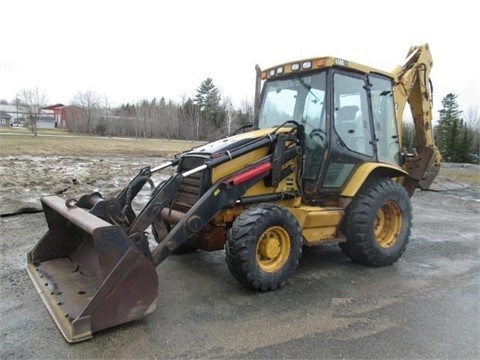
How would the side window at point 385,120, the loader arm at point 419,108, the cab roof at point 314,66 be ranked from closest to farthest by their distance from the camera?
the cab roof at point 314,66, the side window at point 385,120, the loader arm at point 419,108

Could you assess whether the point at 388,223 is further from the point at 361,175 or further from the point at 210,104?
the point at 210,104

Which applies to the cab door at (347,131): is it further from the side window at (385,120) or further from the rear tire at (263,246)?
the rear tire at (263,246)

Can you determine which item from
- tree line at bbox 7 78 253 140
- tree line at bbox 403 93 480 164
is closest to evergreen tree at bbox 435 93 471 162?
tree line at bbox 403 93 480 164

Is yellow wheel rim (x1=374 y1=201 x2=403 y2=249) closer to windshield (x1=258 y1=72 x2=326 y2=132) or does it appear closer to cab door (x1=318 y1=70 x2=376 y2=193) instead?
cab door (x1=318 y1=70 x2=376 y2=193)

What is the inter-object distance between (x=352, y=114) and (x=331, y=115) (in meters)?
0.50

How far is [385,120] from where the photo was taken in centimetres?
575

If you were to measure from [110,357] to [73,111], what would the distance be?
2362 inches

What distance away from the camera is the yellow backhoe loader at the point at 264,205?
3410 mm

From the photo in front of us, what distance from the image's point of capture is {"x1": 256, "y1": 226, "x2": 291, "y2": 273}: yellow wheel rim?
427 cm

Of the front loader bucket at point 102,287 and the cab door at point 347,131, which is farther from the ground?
the cab door at point 347,131

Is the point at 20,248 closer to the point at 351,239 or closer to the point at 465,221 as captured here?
the point at 351,239

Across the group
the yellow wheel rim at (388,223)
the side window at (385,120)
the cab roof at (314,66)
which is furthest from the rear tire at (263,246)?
the side window at (385,120)

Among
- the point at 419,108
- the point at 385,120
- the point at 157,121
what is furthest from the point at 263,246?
the point at 157,121

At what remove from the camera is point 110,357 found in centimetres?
299
